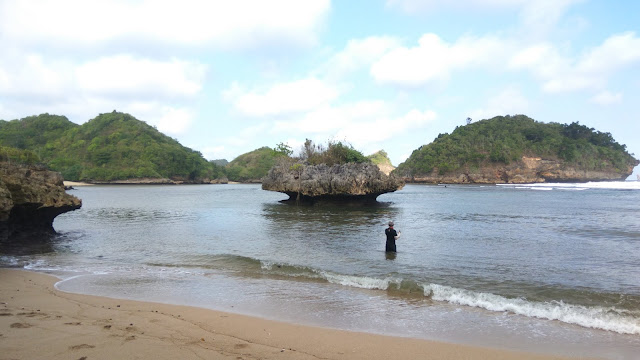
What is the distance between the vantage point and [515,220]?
25.5 m

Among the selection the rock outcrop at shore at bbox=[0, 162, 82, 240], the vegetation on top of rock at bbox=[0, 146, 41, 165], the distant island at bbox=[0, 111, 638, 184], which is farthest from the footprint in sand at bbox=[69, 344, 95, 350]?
the distant island at bbox=[0, 111, 638, 184]

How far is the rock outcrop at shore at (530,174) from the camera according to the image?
343 ft

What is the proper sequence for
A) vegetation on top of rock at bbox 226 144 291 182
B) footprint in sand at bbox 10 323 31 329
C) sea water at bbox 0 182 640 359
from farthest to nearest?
vegetation on top of rock at bbox 226 144 291 182
sea water at bbox 0 182 640 359
footprint in sand at bbox 10 323 31 329

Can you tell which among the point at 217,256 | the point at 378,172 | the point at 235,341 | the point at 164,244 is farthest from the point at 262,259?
the point at 378,172

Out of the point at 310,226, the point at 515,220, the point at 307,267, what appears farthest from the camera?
the point at 515,220

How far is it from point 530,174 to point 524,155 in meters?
5.69

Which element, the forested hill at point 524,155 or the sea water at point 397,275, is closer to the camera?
the sea water at point 397,275

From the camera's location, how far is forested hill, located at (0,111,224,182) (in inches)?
4016

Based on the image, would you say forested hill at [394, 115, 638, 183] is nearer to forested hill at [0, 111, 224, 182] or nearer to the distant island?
the distant island

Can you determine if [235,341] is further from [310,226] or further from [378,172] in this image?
[378,172]

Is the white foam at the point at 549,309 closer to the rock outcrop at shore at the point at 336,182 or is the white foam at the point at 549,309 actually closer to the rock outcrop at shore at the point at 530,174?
the rock outcrop at shore at the point at 336,182

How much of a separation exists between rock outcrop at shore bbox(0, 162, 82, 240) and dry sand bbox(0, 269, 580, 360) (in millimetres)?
8203

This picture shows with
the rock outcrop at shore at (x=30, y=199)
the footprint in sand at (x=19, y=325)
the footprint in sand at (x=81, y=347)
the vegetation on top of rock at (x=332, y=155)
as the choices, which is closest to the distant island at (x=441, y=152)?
the vegetation on top of rock at (x=332, y=155)

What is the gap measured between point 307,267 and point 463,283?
16.1 feet
